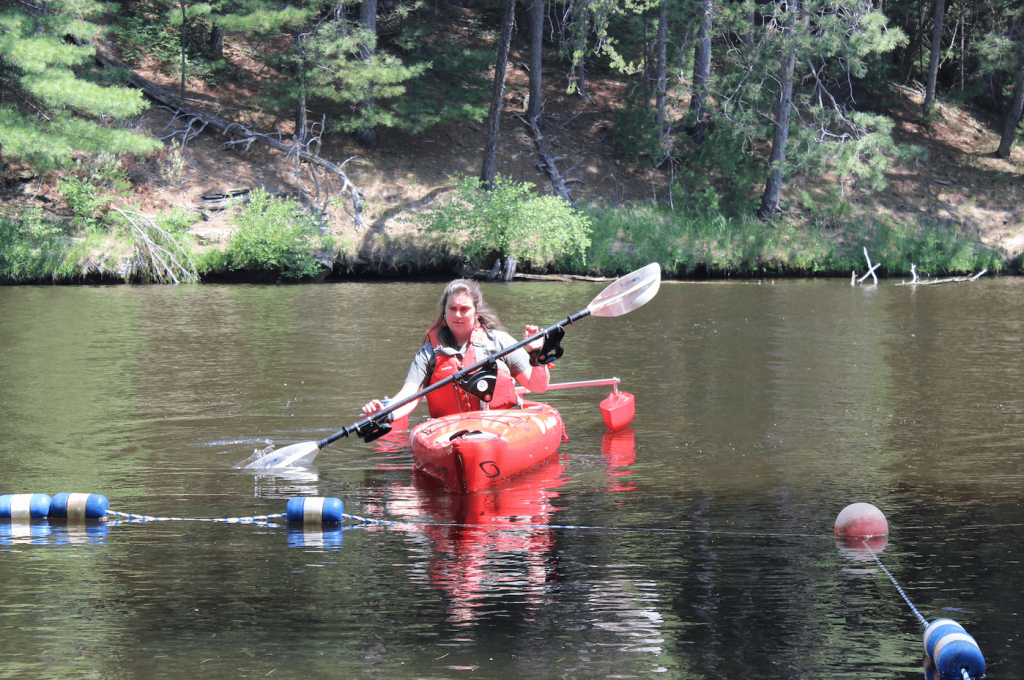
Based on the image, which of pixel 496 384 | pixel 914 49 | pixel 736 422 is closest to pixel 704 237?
pixel 914 49

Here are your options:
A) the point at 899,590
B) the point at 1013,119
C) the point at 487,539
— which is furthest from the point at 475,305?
the point at 1013,119

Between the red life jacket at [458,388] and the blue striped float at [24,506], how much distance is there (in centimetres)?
258

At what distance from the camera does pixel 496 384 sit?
25.2ft

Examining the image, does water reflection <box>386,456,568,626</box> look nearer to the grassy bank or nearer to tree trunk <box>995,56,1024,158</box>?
the grassy bank

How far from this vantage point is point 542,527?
20.1 feet

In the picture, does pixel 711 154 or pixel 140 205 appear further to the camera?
pixel 711 154

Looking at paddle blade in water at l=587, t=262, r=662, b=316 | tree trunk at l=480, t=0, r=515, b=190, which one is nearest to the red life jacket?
paddle blade in water at l=587, t=262, r=662, b=316

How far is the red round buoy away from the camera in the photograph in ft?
19.1

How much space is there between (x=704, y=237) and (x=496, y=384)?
59.1 ft

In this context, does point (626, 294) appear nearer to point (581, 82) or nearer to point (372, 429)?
point (372, 429)

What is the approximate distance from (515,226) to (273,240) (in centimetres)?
494

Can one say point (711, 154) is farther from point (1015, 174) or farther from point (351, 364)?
point (351, 364)

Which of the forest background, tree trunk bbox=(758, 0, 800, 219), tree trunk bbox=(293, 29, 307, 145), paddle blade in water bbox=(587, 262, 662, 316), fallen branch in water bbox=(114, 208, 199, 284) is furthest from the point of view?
tree trunk bbox=(293, 29, 307, 145)

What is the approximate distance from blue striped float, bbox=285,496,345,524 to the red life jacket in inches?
60.3
